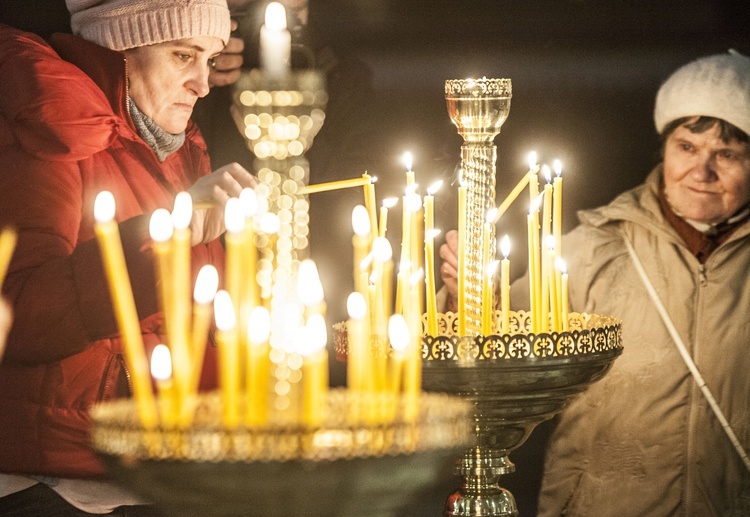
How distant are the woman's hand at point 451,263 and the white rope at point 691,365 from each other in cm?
51

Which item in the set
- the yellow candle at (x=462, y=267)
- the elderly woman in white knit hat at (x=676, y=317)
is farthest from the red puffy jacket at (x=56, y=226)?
the elderly woman in white knit hat at (x=676, y=317)

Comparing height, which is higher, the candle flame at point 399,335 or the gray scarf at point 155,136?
the gray scarf at point 155,136

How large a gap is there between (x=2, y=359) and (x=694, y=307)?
1.55 meters

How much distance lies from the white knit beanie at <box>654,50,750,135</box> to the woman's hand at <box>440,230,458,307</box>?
640 millimetres

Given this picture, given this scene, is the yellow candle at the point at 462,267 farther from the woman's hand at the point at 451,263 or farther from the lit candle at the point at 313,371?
the lit candle at the point at 313,371

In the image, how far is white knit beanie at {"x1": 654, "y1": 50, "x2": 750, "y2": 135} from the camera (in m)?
2.57

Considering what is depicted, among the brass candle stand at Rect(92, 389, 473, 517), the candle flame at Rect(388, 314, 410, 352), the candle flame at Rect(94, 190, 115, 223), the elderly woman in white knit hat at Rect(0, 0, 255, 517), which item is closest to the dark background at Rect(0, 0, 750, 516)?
the elderly woman in white knit hat at Rect(0, 0, 255, 517)

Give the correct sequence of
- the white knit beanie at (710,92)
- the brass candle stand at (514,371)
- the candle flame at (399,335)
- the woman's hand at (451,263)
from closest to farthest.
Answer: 1. the candle flame at (399,335)
2. the brass candle stand at (514,371)
3. the woman's hand at (451,263)
4. the white knit beanie at (710,92)

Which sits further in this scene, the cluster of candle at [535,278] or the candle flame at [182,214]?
the cluster of candle at [535,278]

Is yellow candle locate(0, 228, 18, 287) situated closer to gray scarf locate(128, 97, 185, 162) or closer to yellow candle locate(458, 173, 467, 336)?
gray scarf locate(128, 97, 185, 162)

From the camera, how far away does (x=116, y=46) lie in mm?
2141

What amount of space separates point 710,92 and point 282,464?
6.07 feet

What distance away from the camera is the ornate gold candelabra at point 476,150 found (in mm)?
1869

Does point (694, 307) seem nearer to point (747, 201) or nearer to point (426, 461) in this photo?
point (747, 201)
